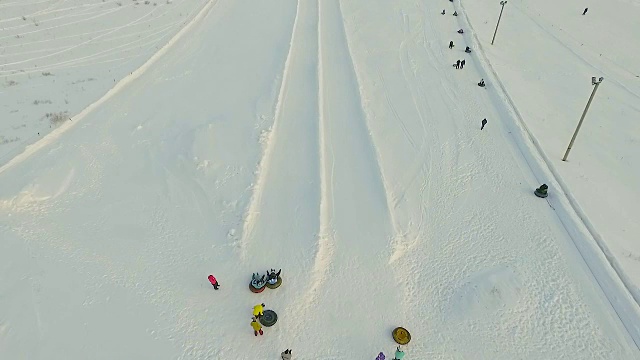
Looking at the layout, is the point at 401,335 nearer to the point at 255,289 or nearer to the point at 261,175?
the point at 255,289

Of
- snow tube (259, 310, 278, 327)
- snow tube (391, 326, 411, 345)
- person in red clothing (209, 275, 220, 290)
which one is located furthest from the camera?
person in red clothing (209, 275, 220, 290)

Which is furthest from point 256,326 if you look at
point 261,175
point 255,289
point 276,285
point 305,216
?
point 261,175

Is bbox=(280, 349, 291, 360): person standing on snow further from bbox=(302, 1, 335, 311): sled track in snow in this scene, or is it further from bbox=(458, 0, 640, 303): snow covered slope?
bbox=(458, 0, 640, 303): snow covered slope

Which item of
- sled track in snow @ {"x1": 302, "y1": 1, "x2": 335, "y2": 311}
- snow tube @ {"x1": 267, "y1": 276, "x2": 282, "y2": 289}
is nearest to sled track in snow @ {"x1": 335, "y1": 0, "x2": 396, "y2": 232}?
sled track in snow @ {"x1": 302, "y1": 1, "x2": 335, "y2": 311}

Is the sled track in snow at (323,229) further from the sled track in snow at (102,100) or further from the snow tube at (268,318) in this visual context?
the sled track in snow at (102,100)

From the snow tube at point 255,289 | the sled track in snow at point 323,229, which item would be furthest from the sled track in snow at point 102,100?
the snow tube at point 255,289

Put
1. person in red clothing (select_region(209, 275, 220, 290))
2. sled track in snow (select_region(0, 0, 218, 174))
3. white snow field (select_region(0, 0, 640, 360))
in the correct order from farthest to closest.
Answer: sled track in snow (select_region(0, 0, 218, 174)) → person in red clothing (select_region(209, 275, 220, 290)) → white snow field (select_region(0, 0, 640, 360))
